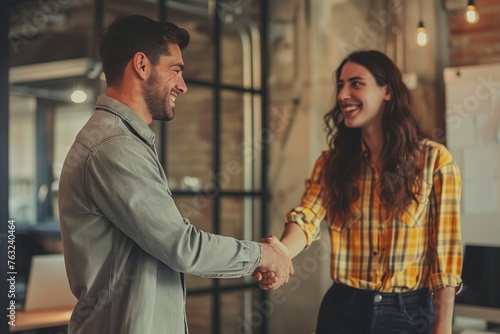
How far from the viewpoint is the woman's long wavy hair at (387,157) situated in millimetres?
2012

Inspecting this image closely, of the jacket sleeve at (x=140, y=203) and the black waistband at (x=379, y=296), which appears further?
the black waistband at (x=379, y=296)

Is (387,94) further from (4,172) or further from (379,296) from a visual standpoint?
(4,172)

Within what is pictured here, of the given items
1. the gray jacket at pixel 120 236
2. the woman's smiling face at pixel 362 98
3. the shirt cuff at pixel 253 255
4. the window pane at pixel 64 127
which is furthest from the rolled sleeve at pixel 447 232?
the window pane at pixel 64 127

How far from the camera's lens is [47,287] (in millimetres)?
3123

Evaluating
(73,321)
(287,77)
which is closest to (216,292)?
(287,77)

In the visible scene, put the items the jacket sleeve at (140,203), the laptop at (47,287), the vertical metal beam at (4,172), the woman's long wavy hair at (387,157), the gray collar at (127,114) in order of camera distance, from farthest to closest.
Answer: the laptop at (47,287) → the vertical metal beam at (4,172) → the woman's long wavy hair at (387,157) → the gray collar at (127,114) → the jacket sleeve at (140,203)

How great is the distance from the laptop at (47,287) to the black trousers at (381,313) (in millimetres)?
1662

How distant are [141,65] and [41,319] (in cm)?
161

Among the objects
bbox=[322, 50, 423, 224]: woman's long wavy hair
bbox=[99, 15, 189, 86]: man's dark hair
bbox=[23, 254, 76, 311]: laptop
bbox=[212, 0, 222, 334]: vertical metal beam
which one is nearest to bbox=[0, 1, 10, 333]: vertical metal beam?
Answer: bbox=[23, 254, 76, 311]: laptop

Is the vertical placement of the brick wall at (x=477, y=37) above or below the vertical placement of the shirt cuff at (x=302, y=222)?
above

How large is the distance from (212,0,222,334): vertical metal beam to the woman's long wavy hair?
2.23 metres

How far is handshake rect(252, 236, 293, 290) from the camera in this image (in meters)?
1.89

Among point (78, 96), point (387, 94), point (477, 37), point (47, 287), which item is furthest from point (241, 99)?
point (387, 94)

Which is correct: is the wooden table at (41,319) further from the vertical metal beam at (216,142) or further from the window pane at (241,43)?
the window pane at (241,43)
